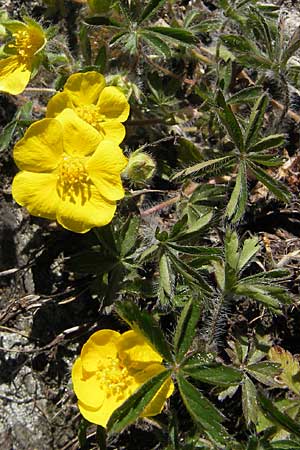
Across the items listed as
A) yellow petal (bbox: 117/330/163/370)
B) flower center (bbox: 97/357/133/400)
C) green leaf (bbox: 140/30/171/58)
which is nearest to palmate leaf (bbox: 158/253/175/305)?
yellow petal (bbox: 117/330/163/370)

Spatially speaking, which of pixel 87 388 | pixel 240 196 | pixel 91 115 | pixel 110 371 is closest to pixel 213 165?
pixel 240 196

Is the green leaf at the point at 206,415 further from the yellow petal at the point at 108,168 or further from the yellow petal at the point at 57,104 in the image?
the yellow petal at the point at 57,104

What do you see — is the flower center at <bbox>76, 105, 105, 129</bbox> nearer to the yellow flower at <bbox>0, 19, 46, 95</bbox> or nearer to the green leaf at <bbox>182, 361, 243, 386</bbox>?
the yellow flower at <bbox>0, 19, 46, 95</bbox>

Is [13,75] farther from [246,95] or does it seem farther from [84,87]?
[246,95]

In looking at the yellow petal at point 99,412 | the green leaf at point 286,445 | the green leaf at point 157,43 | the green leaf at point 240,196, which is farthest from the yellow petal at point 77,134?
the green leaf at point 286,445

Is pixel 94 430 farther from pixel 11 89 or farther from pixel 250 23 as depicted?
pixel 250 23

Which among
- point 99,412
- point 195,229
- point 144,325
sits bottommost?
→ point 99,412
